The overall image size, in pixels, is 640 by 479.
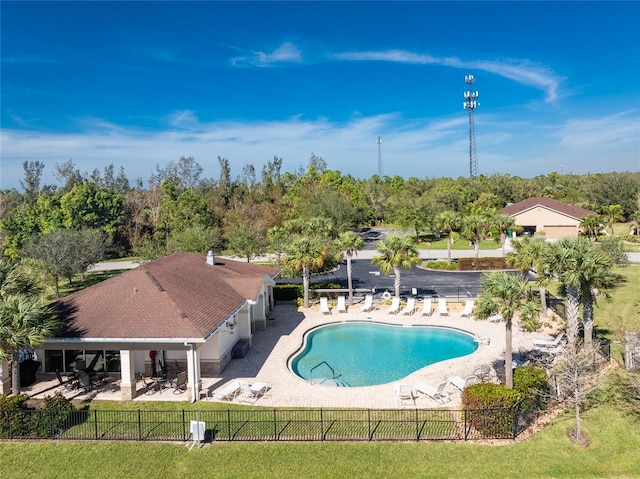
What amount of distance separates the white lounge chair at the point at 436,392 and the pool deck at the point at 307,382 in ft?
0.69

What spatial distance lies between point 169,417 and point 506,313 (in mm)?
12671

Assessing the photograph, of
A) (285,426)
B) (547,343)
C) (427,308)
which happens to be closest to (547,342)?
(547,343)

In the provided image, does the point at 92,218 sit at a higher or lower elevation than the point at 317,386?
higher

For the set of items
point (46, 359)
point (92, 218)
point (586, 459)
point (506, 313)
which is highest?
point (92, 218)

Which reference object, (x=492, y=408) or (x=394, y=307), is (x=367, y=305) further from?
(x=492, y=408)

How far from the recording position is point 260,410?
1673 centimetres

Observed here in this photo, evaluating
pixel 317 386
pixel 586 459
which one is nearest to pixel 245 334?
pixel 317 386

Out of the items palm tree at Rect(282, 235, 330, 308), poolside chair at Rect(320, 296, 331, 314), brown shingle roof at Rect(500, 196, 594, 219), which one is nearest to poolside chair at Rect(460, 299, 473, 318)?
poolside chair at Rect(320, 296, 331, 314)

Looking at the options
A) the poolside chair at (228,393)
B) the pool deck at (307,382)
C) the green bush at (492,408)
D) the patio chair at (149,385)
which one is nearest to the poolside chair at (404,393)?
the pool deck at (307,382)

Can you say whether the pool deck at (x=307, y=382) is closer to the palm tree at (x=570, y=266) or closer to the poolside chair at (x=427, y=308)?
the poolside chair at (x=427, y=308)

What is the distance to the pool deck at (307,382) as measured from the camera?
18.1m

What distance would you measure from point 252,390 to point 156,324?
4.58 meters

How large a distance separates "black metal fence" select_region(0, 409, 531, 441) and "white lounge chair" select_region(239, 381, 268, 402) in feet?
5.91

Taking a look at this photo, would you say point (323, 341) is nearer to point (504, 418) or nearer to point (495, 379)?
point (495, 379)
